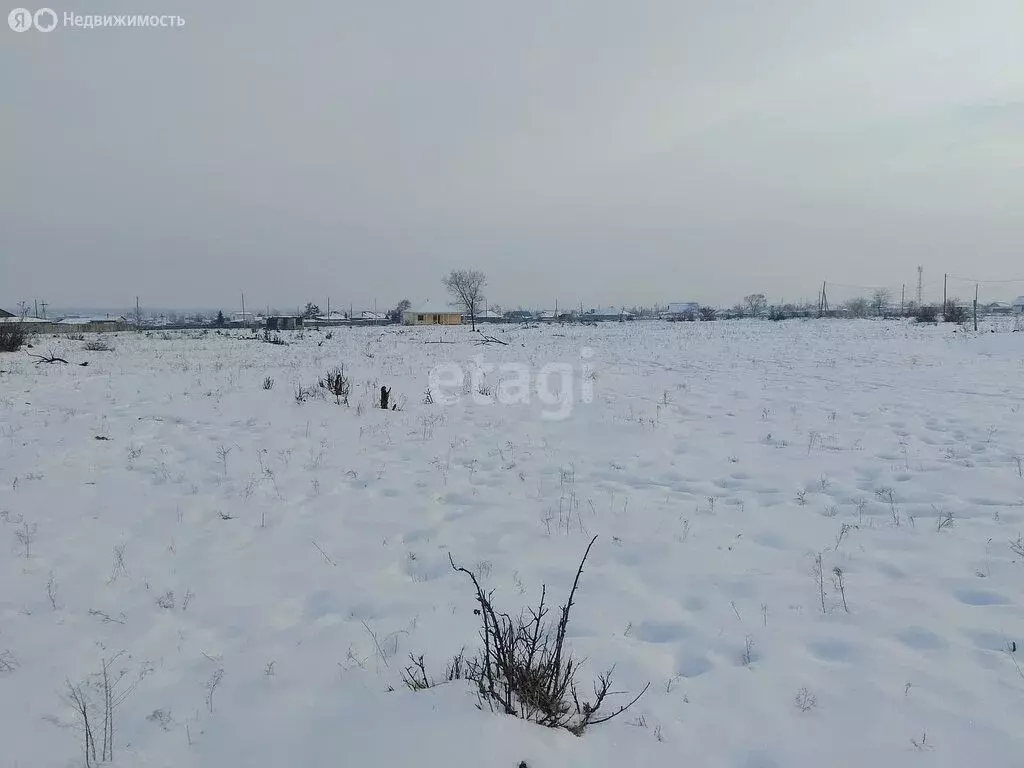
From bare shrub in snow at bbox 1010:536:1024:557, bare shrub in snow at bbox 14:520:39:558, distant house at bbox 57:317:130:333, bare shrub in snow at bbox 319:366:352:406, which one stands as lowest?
bare shrub in snow at bbox 14:520:39:558

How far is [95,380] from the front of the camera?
12453 mm

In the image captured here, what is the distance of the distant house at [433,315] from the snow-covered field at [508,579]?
242ft

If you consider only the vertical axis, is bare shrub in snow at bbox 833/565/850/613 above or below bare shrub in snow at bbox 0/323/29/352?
below

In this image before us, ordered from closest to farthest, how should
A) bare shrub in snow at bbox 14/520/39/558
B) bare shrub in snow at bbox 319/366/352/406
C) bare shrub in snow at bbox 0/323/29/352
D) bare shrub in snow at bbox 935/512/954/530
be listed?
1. bare shrub in snow at bbox 14/520/39/558
2. bare shrub in snow at bbox 935/512/954/530
3. bare shrub in snow at bbox 319/366/352/406
4. bare shrub in snow at bbox 0/323/29/352

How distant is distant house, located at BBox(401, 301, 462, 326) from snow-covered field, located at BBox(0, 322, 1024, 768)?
A: 242ft

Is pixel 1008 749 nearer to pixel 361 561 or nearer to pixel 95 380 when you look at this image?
pixel 361 561

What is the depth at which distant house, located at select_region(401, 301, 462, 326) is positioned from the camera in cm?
8175

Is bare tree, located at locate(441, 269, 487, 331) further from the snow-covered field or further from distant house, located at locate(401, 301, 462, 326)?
the snow-covered field

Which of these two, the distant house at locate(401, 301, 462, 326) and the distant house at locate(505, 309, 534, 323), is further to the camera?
the distant house at locate(505, 309, 534, 323)

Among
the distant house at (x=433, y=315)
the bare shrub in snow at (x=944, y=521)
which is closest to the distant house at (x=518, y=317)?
the distant house at (x=433, y=315)

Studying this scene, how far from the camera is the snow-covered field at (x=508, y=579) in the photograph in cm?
248

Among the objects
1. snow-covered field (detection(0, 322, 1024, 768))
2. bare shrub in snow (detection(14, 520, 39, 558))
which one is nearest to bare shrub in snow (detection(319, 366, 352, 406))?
snow-covered field (detection(0, 322, 1024, 768))

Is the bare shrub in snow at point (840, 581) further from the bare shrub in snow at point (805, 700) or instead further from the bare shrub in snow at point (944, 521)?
the bare shrub in snow at point (944, 521)

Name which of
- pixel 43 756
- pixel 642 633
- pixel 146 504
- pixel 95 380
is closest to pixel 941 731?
pixel 642 633
